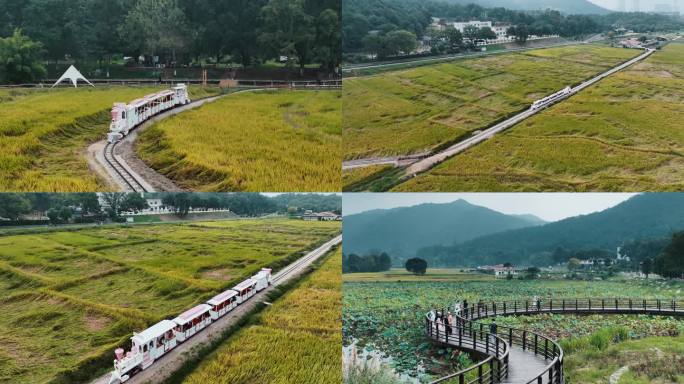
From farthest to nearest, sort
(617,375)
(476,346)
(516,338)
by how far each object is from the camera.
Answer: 1. (516,338)
2. (476,346)
3. (617,375)

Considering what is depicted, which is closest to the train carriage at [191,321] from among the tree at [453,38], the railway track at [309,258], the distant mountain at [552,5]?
the railway track at [309,258]

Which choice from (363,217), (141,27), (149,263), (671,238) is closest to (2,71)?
(141,27)

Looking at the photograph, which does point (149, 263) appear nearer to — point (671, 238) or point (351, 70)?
point (351, 70)

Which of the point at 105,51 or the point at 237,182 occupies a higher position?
the point at 105,51

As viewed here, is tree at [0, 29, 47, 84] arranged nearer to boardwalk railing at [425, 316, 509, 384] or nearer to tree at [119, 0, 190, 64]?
tree at [119, 0, 190, 64]

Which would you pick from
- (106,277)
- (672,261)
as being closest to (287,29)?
(106,277)

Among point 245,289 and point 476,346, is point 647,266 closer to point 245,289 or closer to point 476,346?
point 476,346
